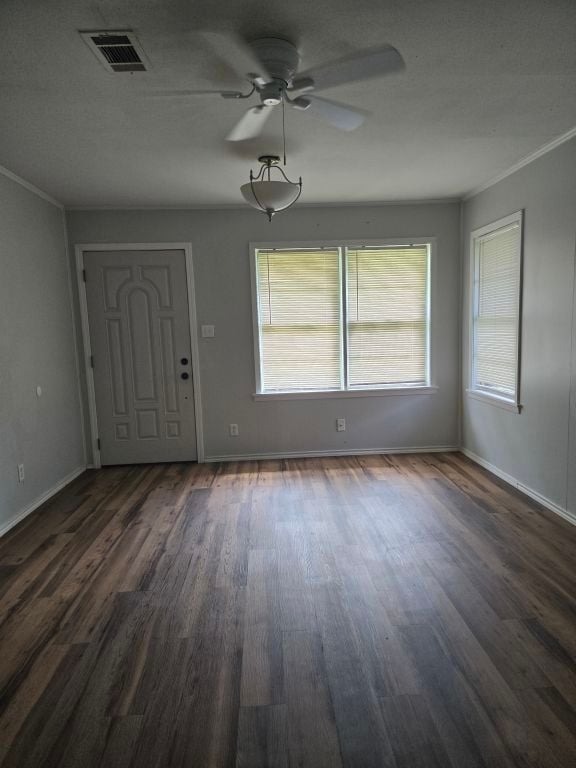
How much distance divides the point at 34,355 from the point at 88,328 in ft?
2.67

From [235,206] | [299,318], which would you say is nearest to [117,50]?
[235,206]

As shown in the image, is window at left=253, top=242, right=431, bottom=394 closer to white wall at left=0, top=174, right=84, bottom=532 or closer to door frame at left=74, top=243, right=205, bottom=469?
door frame at left=74, top=243, right=205, bottom=469

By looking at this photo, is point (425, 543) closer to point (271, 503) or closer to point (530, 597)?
point (530, 597)

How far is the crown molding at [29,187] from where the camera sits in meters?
3.11

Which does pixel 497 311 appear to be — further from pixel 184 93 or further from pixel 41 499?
pixel 41 499

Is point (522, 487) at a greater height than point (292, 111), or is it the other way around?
point (292, 111)

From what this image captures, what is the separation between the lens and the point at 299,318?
4.32m

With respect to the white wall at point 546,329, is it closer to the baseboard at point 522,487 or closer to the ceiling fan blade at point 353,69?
the baseboard at point 522,487

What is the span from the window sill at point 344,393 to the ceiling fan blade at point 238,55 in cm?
283

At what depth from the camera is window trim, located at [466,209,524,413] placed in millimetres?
3352

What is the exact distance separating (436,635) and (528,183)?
10.5ft

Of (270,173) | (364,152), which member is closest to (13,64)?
(270,173)

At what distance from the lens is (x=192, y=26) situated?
168 centimetres

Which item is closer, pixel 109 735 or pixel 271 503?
pixel 109 735
